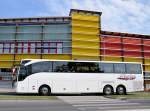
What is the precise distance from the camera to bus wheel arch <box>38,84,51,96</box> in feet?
86.4

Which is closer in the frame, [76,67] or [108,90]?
[76,67]

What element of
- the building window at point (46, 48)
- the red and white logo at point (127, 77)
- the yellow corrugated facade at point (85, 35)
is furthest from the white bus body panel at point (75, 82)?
the building window at point (46, 48)

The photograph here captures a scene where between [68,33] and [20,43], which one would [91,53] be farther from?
[20,43]

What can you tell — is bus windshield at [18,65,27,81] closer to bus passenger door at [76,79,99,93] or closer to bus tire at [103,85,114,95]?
bus passenger door at [76,79,99,93]

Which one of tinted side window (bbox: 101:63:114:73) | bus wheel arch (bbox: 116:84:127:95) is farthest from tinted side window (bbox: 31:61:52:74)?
bus wheel arch (bbox: 116:84:127:95)

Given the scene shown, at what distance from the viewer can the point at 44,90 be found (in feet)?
86.6

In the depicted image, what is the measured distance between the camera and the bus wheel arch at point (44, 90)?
26330mm

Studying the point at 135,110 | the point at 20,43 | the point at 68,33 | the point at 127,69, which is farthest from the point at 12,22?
the point at 135,110

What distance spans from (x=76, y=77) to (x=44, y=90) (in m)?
3.03

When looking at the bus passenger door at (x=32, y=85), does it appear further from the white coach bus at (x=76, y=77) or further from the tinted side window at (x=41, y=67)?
the tinted side window at (x=41, y=67)

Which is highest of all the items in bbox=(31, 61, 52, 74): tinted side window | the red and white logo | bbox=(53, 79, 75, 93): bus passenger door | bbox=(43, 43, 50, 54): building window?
bbox=(43, 43, 50, 54): building window

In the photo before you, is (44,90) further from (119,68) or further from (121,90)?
(121,90)

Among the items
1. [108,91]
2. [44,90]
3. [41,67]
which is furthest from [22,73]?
[108,91]

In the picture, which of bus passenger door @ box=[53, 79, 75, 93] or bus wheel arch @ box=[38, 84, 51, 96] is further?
bus passenger door @ box=[53, 79, 75, 93]
